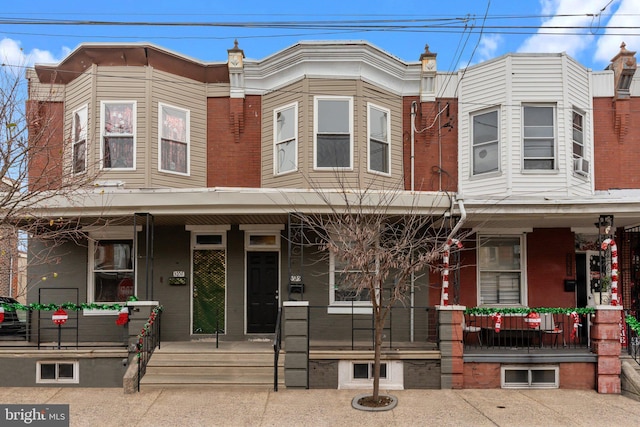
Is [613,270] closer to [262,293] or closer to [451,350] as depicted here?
[451,350]

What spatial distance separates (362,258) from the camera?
24.4ft

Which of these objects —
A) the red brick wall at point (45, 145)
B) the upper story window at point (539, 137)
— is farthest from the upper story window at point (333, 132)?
the red brick wall at point (45, 145)

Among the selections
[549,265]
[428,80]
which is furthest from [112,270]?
[549,265]

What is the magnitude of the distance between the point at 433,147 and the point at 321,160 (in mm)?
2843

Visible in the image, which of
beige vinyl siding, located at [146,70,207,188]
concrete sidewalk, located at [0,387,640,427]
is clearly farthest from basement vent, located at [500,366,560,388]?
beige vinyl siding, located at [146,70,207,188]

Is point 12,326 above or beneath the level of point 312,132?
beneath

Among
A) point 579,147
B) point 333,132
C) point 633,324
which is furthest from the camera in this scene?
point 579,147

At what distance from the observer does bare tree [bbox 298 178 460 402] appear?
7.65 metres

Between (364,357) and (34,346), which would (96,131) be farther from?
(364,357)

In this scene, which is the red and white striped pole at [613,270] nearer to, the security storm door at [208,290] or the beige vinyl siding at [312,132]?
the beige vinyl siding at [312,132]

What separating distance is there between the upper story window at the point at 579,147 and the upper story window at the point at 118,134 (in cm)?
978

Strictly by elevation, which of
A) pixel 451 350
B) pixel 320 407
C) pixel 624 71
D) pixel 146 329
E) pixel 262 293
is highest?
pixel 624 71

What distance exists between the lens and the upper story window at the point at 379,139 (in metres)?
11.3

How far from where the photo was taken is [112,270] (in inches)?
433
